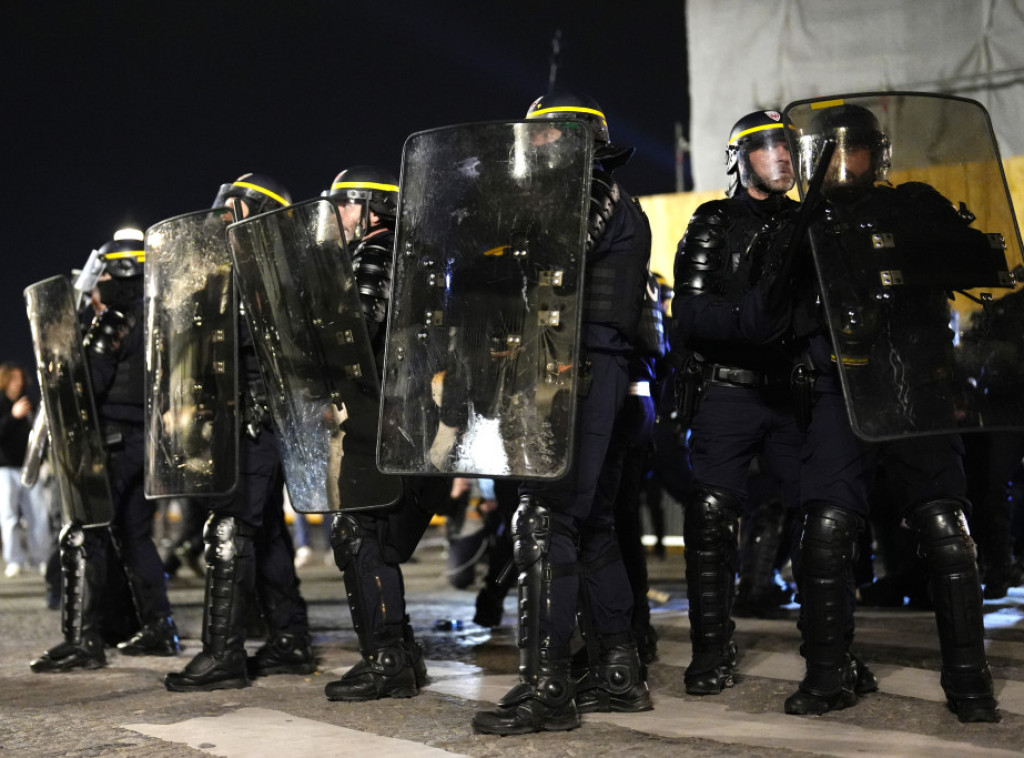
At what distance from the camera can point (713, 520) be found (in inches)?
176

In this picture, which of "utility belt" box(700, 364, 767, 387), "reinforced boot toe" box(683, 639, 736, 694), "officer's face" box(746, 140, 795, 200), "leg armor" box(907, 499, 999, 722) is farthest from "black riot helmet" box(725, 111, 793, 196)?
"reinforced boot toe" box(683, 639, 736, 694)

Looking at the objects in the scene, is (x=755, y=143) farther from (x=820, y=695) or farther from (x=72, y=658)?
(x=72, y=658)

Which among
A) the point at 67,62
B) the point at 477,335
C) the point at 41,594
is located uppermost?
the point at 67,62

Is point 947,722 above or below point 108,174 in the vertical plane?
below

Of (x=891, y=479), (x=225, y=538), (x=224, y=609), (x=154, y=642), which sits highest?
(x=891, y=479)

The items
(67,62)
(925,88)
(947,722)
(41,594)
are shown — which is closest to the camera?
(947,722)

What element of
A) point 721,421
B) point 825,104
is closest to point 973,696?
point 721,421

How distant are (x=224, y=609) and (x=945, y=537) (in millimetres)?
2774

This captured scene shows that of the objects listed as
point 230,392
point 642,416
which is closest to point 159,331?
point 230,392

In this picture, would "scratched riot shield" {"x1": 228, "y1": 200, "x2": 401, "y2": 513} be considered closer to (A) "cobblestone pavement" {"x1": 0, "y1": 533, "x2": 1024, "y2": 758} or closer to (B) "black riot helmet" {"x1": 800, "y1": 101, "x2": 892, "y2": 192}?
(A) "cobblestone pavement" {"x1": 0, "y1": 533, "x2": 1024, "y2": 758}

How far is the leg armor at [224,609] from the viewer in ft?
16.2

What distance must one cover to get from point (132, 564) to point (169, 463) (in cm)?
129

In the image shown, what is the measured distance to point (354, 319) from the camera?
461 centimetres

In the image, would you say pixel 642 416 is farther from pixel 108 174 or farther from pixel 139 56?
pixel 139 56
